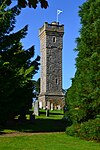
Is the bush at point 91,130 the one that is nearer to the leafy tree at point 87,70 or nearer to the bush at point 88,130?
the bush at point 88,130

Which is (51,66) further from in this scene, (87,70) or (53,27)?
(87,70)

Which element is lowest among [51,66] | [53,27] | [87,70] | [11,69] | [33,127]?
[33,127]

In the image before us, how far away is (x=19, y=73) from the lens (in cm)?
2131

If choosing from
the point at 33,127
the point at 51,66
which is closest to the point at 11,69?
the point at 33,127

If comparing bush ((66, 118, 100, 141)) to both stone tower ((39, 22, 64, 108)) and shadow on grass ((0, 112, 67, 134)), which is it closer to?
shadow on grass ((0, 112, 67, 134))

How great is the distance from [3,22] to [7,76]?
10.2 ft

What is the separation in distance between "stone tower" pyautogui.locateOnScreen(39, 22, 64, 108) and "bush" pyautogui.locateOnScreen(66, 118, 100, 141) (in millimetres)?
43428

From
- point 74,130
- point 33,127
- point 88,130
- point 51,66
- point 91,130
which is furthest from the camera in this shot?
point 51,66

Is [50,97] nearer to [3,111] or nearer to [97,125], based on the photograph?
[3,111]

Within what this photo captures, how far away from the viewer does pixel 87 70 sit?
1669cm

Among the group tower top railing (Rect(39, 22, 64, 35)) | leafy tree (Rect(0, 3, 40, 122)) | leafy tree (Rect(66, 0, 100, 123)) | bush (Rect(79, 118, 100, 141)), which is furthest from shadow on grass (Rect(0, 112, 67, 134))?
tower top railing (Rect(39, 22, 64, 35))

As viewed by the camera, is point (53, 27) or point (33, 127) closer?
point (33, 127)

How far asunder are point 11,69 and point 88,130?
716 centimetres

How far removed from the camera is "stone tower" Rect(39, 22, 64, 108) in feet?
200
